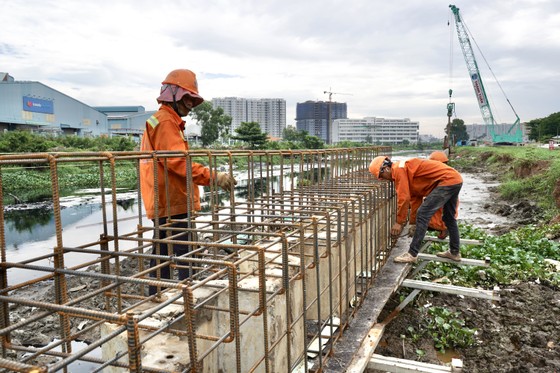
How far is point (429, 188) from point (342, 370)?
3.10 m

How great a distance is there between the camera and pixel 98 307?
21.2 ft

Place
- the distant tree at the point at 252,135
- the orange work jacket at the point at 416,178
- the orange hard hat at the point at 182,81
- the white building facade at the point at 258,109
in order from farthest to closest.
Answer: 1. the white building facade at the point at 258,109
2. the distant tree at the point at 252,135
3. the orange work jacket at the point at 416,178
4. the orange hard hat at the point at 182,81

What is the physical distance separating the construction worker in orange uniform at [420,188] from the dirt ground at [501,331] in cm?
90

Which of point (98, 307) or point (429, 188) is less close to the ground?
point (429, 188)

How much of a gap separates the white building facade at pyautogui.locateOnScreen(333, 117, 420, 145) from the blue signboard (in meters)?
78.0

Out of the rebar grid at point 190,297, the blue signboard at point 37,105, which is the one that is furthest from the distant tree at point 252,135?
the rebar grid at point 190,297

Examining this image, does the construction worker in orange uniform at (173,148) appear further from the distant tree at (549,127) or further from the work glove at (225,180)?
the distant tree at (549,127)

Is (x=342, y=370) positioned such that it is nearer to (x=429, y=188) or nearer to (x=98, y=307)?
(x=429, y=188)

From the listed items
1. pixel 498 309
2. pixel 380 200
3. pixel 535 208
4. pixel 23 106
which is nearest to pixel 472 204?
pixel 535 208

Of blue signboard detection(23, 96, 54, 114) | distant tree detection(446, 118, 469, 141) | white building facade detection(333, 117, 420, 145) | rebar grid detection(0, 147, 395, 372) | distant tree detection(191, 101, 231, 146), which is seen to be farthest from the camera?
white building facade detection(333, 117, 420, 145)

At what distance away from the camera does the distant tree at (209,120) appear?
42594 mm

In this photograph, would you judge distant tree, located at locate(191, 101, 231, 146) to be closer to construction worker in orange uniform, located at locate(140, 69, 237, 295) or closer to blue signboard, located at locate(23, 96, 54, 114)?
blue signboard, located at locate(23, 96, 54, 114)

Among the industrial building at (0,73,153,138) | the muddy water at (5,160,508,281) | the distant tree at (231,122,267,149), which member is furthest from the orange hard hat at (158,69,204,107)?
the industrial building at (0,73,153,138)

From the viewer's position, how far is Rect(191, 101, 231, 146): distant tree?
42594 millimetres
